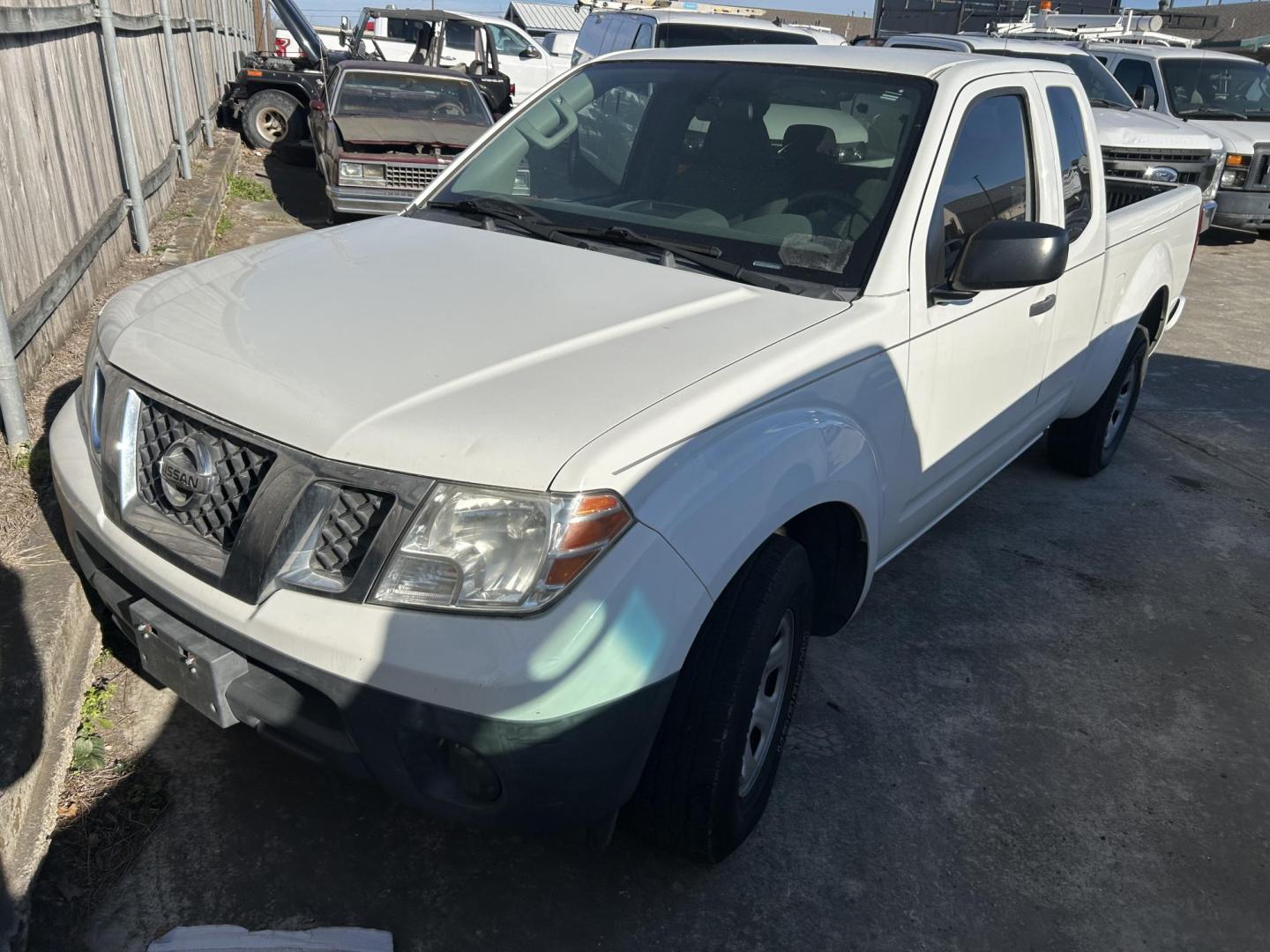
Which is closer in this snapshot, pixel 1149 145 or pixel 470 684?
pixel 470 684

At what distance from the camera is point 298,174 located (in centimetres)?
1305

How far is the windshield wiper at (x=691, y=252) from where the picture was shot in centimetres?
285

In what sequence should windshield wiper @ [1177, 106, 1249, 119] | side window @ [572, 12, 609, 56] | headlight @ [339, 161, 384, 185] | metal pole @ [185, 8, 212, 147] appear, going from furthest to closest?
windshield wiper @ [1177, 106, 1249, 119], side window @ [572, 12, 609, 56], metal pole @ [185, 8, 212, 147], headlight @ [339, 161, 384, 185]

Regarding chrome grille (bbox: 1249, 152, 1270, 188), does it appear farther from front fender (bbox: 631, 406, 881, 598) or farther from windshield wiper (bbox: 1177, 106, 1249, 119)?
front fender (bbox: 631, 406, 881, 598)

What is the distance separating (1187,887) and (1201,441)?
3958 mm

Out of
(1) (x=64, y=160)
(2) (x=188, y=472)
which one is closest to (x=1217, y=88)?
(1) (x=64, y=160)

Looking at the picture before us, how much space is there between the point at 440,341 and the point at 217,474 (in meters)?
0.56

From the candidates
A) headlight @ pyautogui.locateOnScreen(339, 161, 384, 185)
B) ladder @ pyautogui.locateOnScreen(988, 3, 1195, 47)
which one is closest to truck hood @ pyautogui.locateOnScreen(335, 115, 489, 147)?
headlight @ pyautogui.locateOnScreen(339, 161, 384, 185)

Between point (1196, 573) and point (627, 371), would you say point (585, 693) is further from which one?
point (1196, 573)

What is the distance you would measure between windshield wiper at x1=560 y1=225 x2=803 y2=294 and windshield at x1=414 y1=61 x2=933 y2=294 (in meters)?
0.03

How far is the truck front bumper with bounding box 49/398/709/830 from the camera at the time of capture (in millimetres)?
1918

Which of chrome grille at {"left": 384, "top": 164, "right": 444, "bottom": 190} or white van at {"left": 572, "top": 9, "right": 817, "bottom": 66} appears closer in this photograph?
chrome grille at {"left": 384, "top": 164, "right": 444, "bottom": 190}

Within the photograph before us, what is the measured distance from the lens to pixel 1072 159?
4.04 metres

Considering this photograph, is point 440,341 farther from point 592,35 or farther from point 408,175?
point 592,35
